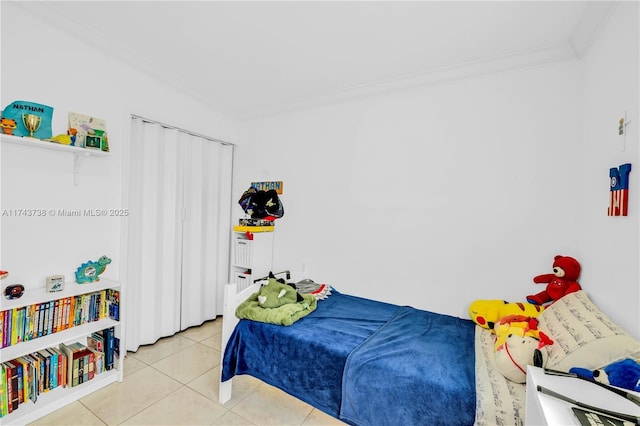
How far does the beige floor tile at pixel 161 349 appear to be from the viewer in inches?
100

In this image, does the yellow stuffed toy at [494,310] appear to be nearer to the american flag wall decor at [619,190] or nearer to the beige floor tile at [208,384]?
the american flag wall decor at [619,190]

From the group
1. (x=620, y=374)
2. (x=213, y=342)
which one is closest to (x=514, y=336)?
(x=620, y=374)

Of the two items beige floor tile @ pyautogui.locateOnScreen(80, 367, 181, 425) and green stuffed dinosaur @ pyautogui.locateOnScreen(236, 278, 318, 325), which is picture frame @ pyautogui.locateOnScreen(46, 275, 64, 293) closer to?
beige floor tile @ pyautogui.locateOnScreen(80, 367, 181, 425)

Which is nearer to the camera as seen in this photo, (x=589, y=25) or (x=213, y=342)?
(x=589, y=25)

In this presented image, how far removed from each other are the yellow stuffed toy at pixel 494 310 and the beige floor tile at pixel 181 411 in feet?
6.11

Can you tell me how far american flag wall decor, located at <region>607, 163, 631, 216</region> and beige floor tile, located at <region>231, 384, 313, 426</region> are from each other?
212cm

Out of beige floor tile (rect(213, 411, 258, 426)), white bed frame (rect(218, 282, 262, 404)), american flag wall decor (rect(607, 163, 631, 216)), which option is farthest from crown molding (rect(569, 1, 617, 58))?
beige floor tile (rect(213, 411, 258, 426))

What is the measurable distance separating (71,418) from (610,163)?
3467 millimetres

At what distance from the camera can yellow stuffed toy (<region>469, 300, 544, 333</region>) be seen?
6.22ft

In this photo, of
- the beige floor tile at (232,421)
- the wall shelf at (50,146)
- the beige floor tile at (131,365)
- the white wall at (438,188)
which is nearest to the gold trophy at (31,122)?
the wall shelf at (50,146)

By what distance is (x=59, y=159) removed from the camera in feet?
6.65

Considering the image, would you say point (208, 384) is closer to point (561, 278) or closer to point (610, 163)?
point (561, 278)

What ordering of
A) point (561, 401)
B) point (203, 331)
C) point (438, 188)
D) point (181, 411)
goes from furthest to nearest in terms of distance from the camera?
point (203, 331) → point (438, 188) → point (181, 411) → point (561, 401)

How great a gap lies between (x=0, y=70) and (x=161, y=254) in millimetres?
1720
